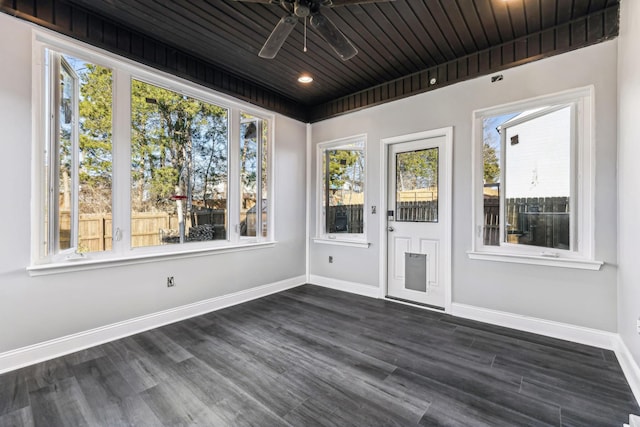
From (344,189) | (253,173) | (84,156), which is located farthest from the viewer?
(344,189)

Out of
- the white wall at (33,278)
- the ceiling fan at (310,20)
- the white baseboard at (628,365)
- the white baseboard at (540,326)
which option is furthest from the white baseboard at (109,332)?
the white baseboard at (628,365)

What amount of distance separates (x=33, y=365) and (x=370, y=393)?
8.72 ft

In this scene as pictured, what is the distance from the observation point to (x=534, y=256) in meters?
2.91

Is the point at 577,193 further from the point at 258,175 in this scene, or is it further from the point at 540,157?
the point at 258,175

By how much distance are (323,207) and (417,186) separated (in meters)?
1.59

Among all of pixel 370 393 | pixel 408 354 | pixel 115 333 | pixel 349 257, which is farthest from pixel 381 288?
pixel 115 333

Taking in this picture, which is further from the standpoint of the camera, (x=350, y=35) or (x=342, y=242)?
(x=342, y=242)

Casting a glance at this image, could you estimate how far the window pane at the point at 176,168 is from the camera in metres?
3.07

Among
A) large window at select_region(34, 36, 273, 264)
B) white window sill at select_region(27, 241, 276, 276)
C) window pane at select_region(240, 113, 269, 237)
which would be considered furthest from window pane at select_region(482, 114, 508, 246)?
white window sill at select_region(27, 241, 276, 276)

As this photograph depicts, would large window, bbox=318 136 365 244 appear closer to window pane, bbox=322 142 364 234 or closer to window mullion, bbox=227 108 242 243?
window pane, bbox=322 142 364 234

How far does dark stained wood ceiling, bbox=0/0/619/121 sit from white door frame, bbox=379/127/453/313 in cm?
58

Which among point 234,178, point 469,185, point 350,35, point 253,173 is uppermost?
point 350,35

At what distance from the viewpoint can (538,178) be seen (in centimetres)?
303

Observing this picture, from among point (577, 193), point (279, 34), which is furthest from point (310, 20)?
point (577, 193)
